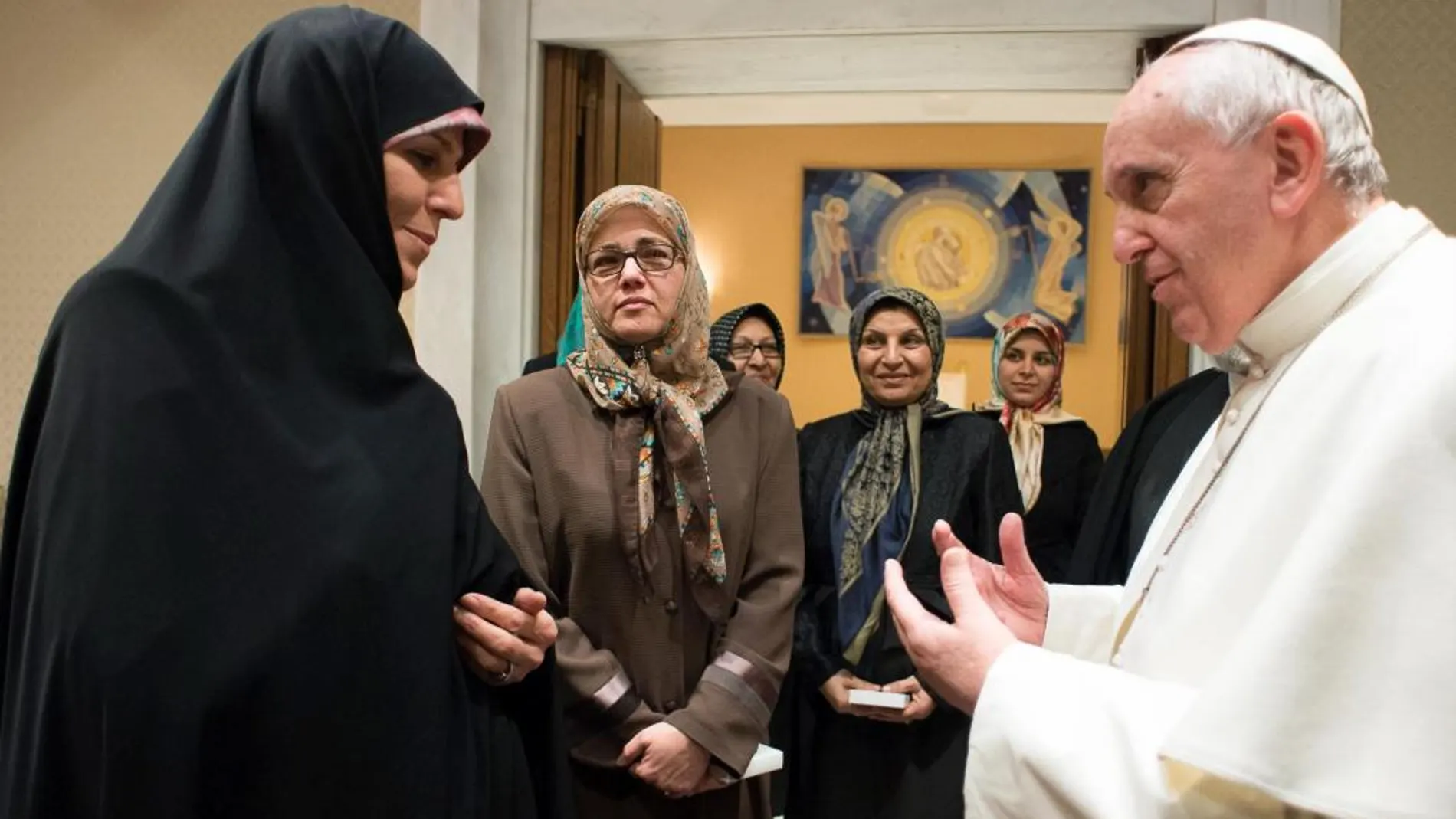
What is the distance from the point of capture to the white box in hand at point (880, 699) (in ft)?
7.38

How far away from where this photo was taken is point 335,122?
1.17 meters

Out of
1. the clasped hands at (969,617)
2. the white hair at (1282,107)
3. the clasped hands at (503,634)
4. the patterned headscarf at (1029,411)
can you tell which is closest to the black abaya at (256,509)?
the clasped hands at (503,634)

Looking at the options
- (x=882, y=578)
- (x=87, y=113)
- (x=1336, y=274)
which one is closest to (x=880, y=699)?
(x=882, y=578)

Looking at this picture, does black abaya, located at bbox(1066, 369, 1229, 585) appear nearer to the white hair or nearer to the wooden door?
the white hair

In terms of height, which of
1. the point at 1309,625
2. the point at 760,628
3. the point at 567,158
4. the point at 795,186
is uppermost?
the point at 795,186

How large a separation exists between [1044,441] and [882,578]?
136 cm

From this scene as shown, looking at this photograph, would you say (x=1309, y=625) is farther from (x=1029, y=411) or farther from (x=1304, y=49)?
(x=1029, y=411)

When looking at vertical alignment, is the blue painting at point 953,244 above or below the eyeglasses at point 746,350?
above

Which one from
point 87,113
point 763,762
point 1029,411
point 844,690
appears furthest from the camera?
point 1029,411

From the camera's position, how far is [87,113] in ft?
11.5

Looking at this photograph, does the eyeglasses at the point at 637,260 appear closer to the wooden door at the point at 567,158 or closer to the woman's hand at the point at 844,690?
the woman's hand at the point at 844,690

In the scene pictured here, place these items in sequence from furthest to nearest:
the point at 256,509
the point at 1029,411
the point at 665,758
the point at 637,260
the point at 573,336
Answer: the point at 1029,411 → the point at 573,336 → the point at 637,260 → the point at 665,758 → the point at 256,509

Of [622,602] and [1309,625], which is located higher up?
[1309,625]

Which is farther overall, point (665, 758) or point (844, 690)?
point (844, 690)
